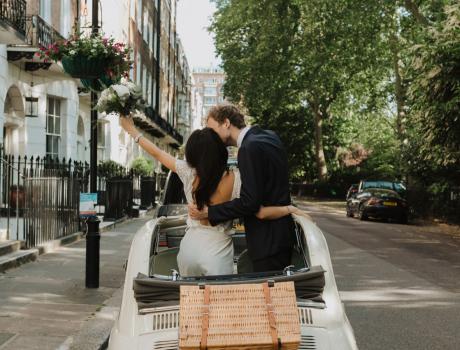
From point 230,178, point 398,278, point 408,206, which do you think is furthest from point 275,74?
point 230,178

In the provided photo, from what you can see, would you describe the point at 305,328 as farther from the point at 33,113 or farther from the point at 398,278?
the point at 33,113

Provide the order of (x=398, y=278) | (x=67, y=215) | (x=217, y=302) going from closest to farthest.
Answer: (x=217, y=302) → (x=398, y=278) → (x=67, y=215)

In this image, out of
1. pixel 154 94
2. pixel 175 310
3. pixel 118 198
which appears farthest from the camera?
pixel 154 94

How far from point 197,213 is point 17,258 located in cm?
655

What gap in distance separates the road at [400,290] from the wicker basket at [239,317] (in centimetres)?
298

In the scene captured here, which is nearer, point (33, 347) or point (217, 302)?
point (217, 302)

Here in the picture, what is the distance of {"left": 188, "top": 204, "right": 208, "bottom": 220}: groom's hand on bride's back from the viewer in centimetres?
370

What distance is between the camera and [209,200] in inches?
147

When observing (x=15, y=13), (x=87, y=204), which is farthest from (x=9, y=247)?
(x=15, y=13)

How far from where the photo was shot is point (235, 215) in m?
3.62

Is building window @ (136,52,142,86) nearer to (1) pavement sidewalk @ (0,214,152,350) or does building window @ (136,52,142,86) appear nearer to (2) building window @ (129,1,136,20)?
(2) building window @ (129,1,136,20)

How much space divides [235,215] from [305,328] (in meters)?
0.81

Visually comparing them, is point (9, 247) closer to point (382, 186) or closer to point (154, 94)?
point (382, 186)

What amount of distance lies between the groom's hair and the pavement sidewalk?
2.53 metres
